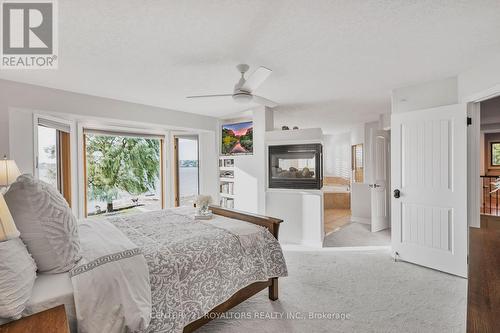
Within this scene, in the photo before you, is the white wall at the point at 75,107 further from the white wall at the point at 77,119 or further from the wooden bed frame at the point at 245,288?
the wooden bed frame at the point at 245,288

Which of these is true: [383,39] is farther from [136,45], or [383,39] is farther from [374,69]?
[136,45]

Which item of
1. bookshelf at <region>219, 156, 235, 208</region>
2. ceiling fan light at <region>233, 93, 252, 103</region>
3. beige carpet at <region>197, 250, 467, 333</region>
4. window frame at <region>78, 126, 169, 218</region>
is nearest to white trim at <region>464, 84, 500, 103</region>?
beige carpet at <region>197, 250, 467, 333</region>

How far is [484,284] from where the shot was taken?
0.95 m

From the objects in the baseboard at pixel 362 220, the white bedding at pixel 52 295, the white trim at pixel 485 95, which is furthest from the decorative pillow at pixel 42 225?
the baseboard at pixel 362 220

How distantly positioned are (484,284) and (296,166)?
10.8ft

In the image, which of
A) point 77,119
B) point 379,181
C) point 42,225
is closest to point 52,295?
point 42,225

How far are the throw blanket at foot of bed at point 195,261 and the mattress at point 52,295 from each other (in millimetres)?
421

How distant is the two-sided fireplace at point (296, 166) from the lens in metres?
4.02

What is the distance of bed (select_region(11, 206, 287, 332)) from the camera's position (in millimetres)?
1281

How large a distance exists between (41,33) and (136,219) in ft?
5.97

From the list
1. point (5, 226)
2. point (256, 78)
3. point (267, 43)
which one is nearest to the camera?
point (5, 226)

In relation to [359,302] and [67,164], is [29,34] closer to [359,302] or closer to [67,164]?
[67,164]

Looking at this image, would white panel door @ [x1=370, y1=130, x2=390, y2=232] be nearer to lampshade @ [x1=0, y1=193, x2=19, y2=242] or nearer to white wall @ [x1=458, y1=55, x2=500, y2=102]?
white wall @ [x1=458, y1=55, x2=500, y2=102]

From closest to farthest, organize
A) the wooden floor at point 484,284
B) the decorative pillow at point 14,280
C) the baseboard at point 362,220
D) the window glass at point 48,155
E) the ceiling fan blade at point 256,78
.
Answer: the wooden floor at point 484,284
the decorative pillow at point 14,280
the ceiling fan blade at point 256,78
the window glass at point 48,155
the baseboard at point 362,220
